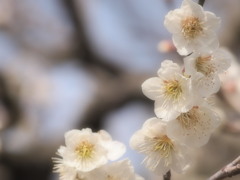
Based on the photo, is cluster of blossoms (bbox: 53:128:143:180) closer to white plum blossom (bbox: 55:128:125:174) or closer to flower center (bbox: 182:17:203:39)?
white plum blossom (bbox: 55:128:125:174)

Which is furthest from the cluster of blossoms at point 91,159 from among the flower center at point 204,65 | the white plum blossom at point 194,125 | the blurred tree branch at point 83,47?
the blurred tree branch at point 83,47

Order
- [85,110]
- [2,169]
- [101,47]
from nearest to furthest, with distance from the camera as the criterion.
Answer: [2,169], [85,110], [101,47]

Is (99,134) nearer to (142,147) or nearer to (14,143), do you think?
(142,147)

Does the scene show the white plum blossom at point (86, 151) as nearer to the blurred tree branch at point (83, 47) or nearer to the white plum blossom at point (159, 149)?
the white plum blossom at point (159, 149)

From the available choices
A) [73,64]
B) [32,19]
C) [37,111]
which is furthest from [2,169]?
[32,19]

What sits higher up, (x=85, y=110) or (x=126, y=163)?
(x=85, y=110)

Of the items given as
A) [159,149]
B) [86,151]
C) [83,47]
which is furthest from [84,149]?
[83,47]

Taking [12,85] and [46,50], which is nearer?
[12,85]
